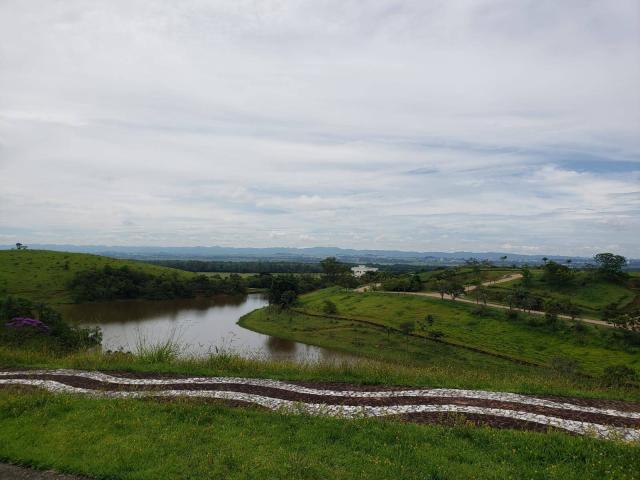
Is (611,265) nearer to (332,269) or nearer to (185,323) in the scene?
(332,269)

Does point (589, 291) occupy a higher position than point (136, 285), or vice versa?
point (589, 291)

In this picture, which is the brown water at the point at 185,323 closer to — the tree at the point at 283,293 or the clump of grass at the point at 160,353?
the tree at the point at 283,293

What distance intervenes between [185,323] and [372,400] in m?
63.2

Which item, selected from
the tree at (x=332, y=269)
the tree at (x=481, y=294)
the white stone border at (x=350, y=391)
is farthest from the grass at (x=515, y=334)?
the tree at (x=332, y=269)

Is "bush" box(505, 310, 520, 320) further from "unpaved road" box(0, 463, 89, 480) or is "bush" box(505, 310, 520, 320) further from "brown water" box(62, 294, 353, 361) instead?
"unpaved road" box(0, 463, 89, 480)

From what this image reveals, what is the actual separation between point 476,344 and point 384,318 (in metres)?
A: 17.6

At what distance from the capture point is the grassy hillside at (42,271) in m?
85.0

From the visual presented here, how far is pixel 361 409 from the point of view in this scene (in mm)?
11992

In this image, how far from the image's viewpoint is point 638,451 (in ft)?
28.8

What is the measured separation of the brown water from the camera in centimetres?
5062

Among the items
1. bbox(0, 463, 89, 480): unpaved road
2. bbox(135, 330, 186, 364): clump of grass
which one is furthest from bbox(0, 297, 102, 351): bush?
bbox(0, 463, 89, 480): unpaved road

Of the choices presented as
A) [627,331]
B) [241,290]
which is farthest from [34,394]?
[241,290]

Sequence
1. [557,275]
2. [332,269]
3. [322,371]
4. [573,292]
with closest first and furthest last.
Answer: [322,371], [573,292], [557,275], [332,269]

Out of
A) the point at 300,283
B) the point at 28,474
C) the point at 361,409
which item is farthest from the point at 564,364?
the point at 300,283
